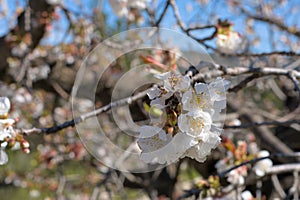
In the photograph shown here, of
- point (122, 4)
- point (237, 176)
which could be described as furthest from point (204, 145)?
point (122, 4)

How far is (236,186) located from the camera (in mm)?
1330

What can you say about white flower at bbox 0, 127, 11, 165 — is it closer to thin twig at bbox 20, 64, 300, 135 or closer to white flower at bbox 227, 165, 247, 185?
thin twig at bbox 20, 64, 300, 135

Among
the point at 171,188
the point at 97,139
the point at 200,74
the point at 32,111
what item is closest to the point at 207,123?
the point at 200,74

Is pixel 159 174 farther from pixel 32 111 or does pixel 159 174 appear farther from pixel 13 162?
pixel 13 162

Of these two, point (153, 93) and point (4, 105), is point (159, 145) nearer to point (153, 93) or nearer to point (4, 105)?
point (153, 93)

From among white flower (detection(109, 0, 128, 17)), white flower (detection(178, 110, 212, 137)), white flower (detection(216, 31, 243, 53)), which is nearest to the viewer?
white flower (detection(178, 110, 212, 137))

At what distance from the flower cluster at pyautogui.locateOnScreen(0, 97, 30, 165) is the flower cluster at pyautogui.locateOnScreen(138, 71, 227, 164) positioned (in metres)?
0.39

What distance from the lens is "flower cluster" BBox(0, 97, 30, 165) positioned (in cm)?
91

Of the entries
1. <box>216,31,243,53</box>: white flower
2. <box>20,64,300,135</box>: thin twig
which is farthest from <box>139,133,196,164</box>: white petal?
<box>216,31,243,53</box>: white flower

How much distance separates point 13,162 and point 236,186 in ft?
11.1

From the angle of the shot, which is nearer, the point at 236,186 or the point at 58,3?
the point at 236,186

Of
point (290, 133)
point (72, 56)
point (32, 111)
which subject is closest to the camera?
point (290, 133)

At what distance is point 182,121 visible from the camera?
2.15 feet

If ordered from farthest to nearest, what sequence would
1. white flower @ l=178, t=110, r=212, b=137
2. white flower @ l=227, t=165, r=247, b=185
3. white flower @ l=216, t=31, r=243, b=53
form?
white flower @ l=227, t=165, r=247, b=185, white flower @ l=216, t=31, r=243, b=53, white flower @ l=178, t=110, r=212, b=137
